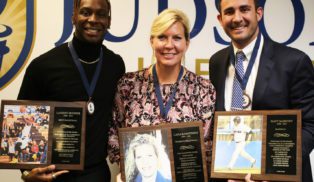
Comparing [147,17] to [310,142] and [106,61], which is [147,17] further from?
[310,142]

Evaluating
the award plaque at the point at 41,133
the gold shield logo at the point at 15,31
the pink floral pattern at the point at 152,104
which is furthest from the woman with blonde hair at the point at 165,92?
the gold shield logo at the point at 15,31

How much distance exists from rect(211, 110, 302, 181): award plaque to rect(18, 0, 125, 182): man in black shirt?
2.50ft

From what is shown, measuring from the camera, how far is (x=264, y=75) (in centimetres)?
228

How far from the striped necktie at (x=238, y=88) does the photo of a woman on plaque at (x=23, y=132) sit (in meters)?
1.17

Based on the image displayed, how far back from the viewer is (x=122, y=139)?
84.7 inches

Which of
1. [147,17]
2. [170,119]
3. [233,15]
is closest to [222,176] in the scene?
[170,119]

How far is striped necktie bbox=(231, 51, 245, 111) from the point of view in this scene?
7.61 ft

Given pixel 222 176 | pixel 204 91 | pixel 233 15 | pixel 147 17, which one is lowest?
pixel 222 176

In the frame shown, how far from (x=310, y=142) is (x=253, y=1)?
95 cm

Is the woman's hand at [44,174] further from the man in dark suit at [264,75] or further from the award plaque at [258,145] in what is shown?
the man in dark suit at [264,75]

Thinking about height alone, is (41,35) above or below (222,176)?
above

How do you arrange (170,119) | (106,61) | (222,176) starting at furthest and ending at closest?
(106,61)
(170,119)
(222,176)

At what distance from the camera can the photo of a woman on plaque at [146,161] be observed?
211 centimetres

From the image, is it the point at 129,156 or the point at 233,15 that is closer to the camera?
the point at 129,156
